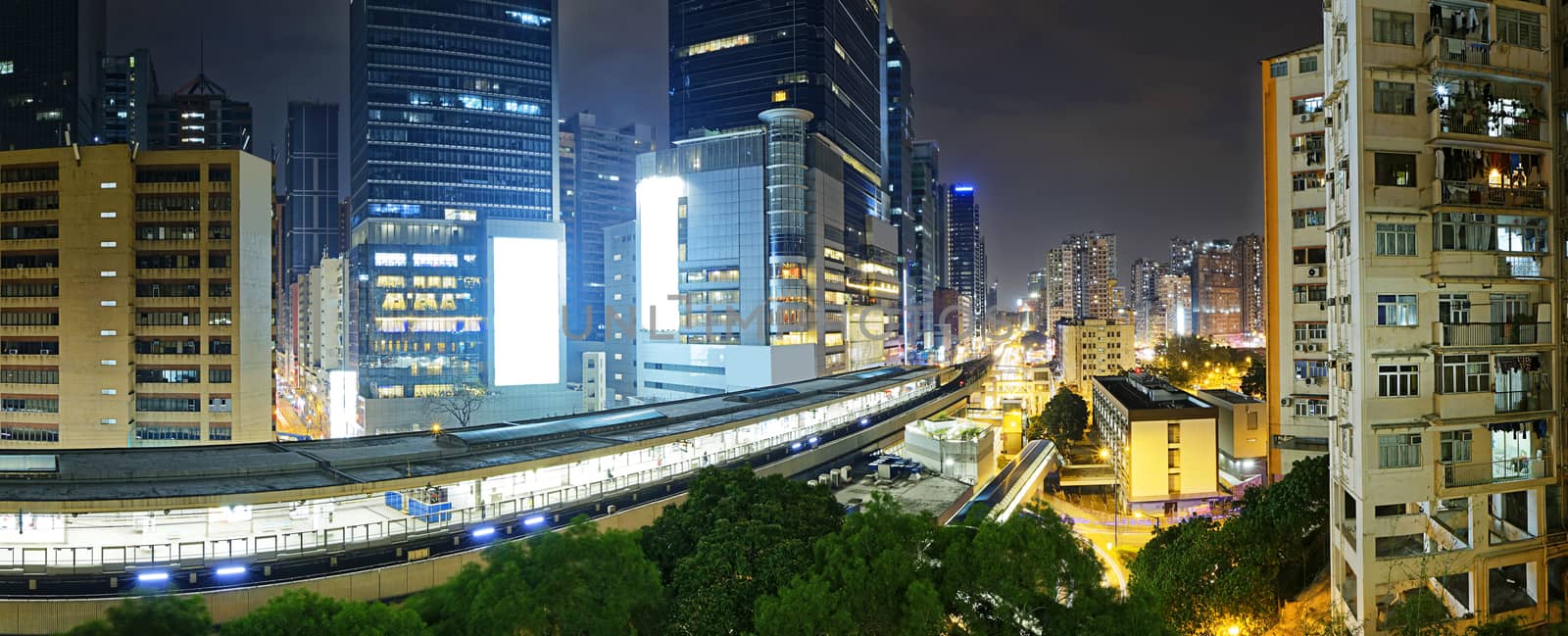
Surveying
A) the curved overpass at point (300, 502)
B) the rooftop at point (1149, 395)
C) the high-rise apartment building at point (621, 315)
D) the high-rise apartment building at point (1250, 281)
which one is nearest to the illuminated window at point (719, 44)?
the high-rise apartment building at point (621, 315)

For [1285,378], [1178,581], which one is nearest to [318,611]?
[1178,581]

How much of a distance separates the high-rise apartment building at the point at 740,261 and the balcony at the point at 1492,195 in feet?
183

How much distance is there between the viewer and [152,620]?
1229 centimetres

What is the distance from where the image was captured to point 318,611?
42.8 feet

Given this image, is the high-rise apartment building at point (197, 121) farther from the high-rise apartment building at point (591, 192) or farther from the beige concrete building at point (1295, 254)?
the beige concrete building at point (1295, 254)

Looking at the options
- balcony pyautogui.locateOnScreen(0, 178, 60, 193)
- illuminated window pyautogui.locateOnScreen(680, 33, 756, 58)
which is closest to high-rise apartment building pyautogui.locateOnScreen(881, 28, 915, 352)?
illuminated window pyautogui.locateOnScreen(680, 33, 756, 58)

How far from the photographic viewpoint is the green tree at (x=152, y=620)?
468 inches

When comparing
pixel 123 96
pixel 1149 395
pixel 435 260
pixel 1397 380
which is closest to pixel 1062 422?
pixel 1149 395

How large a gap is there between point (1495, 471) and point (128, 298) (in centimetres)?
6504

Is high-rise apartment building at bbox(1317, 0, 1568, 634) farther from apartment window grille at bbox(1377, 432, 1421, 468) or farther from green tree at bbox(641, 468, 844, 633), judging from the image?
green tree at bbox(641, 468, 844, 633)

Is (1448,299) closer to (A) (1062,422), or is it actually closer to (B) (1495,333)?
(B) (1495,333)

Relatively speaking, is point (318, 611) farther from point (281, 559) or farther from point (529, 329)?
point (529, 329)

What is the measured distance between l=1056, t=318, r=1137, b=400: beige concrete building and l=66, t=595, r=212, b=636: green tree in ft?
356

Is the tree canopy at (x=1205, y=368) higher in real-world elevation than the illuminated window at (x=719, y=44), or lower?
lower
